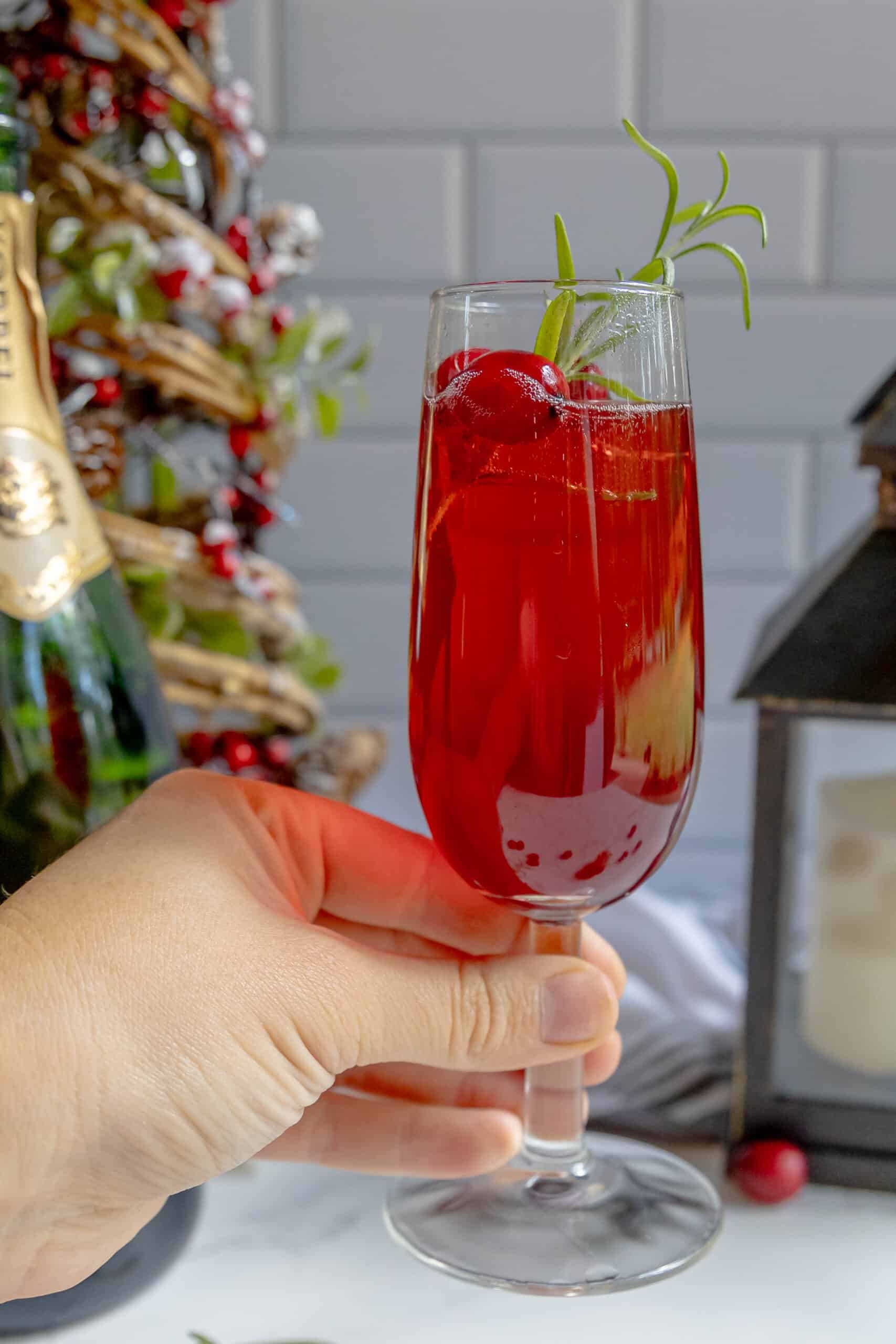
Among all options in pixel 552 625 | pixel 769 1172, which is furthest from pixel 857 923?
pixel 552 625

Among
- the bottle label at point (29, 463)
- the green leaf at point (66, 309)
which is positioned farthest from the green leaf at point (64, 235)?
the bottle label at point (29, 463)

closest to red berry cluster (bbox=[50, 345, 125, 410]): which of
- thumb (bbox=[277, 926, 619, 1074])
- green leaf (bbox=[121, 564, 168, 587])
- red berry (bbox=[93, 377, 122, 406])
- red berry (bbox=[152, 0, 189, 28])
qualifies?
red berry (bbox=[93, 377, 122, 406])

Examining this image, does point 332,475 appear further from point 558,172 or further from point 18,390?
point 18,390

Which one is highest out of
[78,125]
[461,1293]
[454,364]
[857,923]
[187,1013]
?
[78,125]

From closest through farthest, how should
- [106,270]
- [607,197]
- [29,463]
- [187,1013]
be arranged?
[187,1013] < [29,463] < [106,270] < [607,197]

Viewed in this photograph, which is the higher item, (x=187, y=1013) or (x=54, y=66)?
(x=54, y=66)

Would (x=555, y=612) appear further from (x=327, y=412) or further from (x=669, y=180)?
(x=327, y=412)
